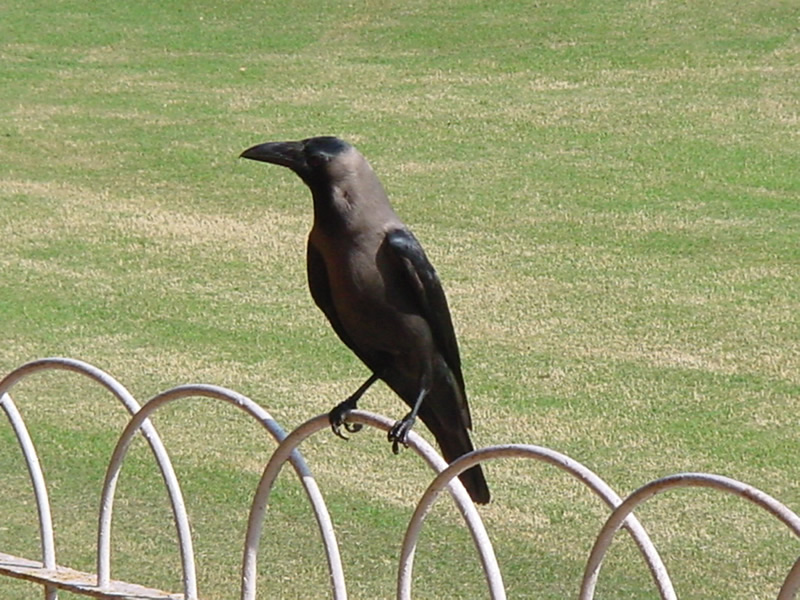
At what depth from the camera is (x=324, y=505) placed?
9.12 ft

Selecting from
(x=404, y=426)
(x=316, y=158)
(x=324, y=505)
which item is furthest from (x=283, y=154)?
(x=324, y=505)

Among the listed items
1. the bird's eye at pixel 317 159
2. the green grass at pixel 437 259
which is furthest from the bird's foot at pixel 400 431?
the green grass at pixel 437 259

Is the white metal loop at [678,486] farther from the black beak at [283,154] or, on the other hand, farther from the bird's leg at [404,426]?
the black beak at [283,154]

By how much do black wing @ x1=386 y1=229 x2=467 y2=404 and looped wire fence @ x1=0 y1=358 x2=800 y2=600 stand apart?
1.90 ft

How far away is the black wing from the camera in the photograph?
323cm

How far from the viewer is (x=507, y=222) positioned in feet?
32.8

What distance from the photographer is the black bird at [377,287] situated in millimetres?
3150

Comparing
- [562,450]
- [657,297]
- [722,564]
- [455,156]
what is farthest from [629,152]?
[722,564]

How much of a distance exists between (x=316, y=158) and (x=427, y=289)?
1.31ft

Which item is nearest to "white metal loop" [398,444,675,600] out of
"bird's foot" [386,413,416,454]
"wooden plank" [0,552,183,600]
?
"bird's foot" [386,413,416,454]

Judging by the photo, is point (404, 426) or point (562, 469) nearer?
point (562, 469)

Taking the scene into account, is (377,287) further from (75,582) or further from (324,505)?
(75,582)

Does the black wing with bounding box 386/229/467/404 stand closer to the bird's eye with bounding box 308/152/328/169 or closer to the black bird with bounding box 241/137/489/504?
the black bird with bounding box 241/137/489/504

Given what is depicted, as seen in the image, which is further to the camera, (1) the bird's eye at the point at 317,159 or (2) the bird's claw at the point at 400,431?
(1) the bird's eye at the point at 317,159
